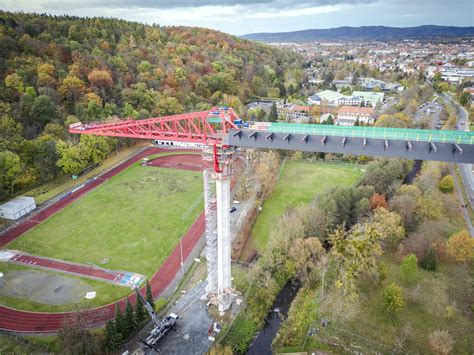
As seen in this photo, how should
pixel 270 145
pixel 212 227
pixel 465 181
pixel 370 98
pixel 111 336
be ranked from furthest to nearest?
1. pixel 370 98
2. pixel 465 181
3. pixel 212 227
4. pixel 270 145
5. pixel 111 336

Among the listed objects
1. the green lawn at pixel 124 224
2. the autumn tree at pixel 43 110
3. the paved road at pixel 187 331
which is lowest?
the paved road at pixel 187 331

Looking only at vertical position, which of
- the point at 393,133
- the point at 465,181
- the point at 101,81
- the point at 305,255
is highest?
the point at 393,133

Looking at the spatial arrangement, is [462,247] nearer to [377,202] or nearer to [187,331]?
[377,202]

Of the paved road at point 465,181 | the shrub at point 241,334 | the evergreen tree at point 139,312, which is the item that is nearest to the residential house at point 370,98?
the paved road at point 465,181

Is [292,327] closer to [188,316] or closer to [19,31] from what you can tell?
[188,316]

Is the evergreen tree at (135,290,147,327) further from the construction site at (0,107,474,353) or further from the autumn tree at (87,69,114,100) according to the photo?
the autumn tree at (87,69,114,100)

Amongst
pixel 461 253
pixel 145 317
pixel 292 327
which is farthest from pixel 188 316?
pixel 461 253

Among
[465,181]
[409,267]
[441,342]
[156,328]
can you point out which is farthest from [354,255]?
[465,181]

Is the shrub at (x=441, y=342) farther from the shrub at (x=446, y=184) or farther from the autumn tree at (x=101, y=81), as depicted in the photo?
the autumn tree at (x=101, y=81)
